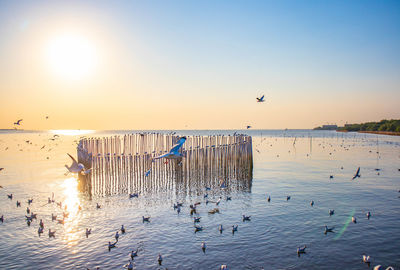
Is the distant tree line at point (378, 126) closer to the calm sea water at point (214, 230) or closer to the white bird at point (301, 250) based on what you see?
the calm sea water at point (214, 230)

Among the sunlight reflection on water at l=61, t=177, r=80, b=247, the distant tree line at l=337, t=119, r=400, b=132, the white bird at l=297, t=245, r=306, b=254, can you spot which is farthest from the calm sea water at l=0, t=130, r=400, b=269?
the distant tree line at l=337, t=119, r=400, b=132

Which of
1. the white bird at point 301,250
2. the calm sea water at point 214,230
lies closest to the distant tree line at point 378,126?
the calm sea water at point 214,230

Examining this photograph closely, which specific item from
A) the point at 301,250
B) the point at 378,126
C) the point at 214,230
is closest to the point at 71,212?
the point at 214,230

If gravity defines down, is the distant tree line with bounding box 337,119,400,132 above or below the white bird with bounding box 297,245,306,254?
above

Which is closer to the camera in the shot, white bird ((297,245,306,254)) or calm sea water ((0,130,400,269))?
calm sea water ((0,130,400,269))

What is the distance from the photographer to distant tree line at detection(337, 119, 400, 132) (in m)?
129

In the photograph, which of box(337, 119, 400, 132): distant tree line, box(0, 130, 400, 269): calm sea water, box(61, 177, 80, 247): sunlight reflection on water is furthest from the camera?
box(337, 119, 400, 132): distant tree line

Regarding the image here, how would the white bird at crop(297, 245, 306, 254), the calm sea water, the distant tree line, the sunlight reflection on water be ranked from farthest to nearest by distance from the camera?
the distant tree line, the sunlight reflection on water, the white bird at crop(297, 245, 306, 254), the calm sea water

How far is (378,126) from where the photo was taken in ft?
487

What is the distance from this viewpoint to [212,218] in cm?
1703

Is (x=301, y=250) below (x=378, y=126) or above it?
below

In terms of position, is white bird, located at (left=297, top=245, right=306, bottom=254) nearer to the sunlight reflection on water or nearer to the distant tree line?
the sunlight reflection on water

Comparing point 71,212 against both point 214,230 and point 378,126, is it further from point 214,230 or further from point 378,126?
point 378,126

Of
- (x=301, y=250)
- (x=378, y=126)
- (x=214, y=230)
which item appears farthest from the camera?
(x=378, y=126)
